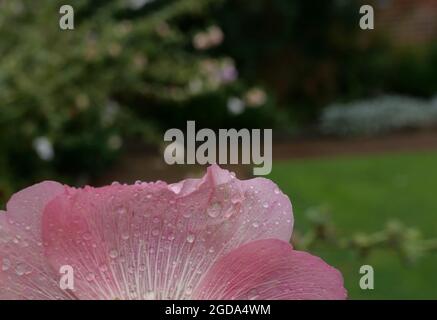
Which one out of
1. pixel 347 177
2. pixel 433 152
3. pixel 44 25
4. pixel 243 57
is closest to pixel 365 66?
pixel 243 57

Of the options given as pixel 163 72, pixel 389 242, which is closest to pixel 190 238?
pixel 389 242

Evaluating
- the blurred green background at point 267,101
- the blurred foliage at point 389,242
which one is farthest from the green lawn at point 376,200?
the blurred foliage at point 389,242

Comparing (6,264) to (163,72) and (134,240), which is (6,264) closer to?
(134,240)

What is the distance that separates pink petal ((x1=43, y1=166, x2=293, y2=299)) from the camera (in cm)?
22

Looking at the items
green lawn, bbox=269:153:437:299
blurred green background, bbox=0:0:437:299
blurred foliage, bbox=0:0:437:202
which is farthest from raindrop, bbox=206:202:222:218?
green lawn, bbox=269:153:437:299

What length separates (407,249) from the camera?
85 centimetres

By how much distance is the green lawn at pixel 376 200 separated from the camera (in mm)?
3582

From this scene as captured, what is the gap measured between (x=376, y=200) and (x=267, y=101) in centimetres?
279

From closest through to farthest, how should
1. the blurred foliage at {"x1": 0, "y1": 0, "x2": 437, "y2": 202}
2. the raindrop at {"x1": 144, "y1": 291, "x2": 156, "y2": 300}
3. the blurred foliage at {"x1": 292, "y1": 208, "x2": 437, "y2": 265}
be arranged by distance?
the raindrop at {"x1": 144, "y1": 291, "x2": 156, "y2": 300}
the blurred foliage at {"x1": 292, "y1": 208, "x2": 437, "y2": 265}
the blurred foliage at {"x1": 0, "y1": 0, "x2": 437, "y2": 202}

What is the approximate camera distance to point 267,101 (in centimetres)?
784

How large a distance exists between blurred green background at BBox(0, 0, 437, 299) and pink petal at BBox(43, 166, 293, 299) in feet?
1.91

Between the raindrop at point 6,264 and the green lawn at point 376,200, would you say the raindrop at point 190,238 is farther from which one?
the green lawn at point 376,200

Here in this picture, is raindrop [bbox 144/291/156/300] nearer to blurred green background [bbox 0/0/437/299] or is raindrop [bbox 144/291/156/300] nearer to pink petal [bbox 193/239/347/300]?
pink petal [bbox 193/239/347/300]
